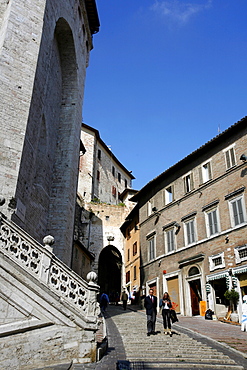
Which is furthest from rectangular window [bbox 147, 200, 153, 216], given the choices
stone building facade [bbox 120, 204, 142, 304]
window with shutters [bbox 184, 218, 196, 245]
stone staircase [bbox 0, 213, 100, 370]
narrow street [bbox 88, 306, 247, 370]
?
stone staircase [bbox 0, 213, 100, 370]

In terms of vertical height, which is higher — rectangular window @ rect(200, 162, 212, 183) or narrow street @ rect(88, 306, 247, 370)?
rectangular window @ rect(200, 162, 212, 183)

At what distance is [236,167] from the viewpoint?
62.3 ft

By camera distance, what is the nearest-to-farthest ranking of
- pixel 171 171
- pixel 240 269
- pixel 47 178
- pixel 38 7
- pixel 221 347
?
1. pixel 221 347
2. pixel 38 7
3. pixel 240 269
4. pixel 47 178
5. pixel 171 171

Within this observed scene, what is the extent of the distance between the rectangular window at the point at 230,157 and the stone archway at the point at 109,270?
2204 cm

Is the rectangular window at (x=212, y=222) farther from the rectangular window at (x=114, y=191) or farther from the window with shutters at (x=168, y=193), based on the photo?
the rectangular window at (x=114, y=191)

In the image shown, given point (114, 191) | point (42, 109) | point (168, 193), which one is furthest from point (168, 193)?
point (114, 191)

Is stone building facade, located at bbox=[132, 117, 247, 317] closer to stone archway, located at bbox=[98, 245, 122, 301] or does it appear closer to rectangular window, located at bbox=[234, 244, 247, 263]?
rectangular window, located at bbox=[234, 244, 247, 263]

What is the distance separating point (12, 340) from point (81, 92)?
1792 cm

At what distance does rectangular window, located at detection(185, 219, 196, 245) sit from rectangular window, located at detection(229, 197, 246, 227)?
10.7 ft

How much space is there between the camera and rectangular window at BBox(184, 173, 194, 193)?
886 inches

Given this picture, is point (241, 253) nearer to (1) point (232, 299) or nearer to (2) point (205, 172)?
(1) point (232, 299)

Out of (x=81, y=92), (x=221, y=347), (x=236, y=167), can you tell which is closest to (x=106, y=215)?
(x=81, y=92)

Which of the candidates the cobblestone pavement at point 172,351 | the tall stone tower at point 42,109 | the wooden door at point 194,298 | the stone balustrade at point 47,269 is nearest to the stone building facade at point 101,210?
the tall stone tower at point 42,109

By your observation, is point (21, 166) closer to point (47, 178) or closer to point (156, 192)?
A: point (47, 178)
